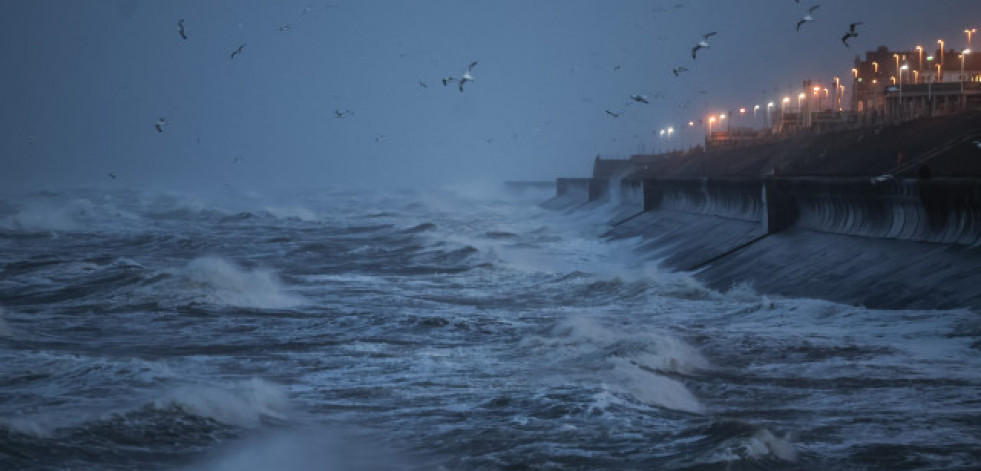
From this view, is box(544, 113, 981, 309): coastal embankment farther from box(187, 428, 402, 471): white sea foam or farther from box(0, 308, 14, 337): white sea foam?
box(0, 308, 14, 337): white sea foam

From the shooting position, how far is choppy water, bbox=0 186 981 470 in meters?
10.5

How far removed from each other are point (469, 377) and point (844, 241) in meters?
14.9

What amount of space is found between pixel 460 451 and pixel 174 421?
322 centimetres

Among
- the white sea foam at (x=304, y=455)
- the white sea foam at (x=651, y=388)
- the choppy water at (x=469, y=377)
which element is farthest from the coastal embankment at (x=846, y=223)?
the white sea foam at (x=304, y=455)

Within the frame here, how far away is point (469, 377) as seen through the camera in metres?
14.6

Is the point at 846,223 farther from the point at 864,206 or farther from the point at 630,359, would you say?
the point at 630,359

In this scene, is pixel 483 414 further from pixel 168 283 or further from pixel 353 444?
pixel 168 283

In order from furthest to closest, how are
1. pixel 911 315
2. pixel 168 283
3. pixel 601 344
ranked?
pixel 168 283 < pixel 911 315 < pixel 601 344

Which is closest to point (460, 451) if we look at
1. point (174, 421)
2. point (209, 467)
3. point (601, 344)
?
point (209, 467)

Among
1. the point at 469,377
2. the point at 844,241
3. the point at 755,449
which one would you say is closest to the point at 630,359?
the point at 469,377

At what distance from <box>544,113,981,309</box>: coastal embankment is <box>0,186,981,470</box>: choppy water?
4.24ft

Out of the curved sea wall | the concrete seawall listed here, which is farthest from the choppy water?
the curved sea wall

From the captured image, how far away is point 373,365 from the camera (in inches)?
615

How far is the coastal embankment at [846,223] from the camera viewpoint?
20.9 metres
